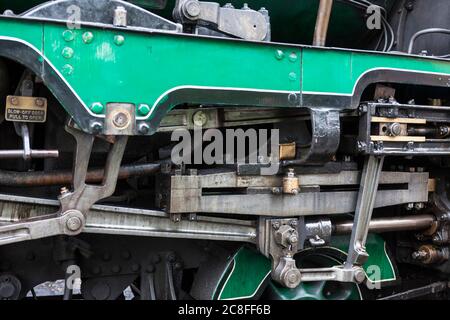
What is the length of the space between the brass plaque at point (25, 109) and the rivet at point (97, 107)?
0.28 meters

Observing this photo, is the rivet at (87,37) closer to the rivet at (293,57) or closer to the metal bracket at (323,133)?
the rivet at (293,57)

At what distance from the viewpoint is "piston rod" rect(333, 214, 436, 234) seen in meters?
2.40

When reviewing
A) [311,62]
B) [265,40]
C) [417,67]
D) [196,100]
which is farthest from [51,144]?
[417,67]

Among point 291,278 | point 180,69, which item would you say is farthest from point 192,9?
point 291,278

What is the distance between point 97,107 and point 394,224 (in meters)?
1.59

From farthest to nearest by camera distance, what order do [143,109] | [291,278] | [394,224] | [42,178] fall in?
[394,224] → [291,278] → [42,178] → [143,109]

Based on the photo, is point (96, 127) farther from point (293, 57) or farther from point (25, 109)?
point (293, 57)

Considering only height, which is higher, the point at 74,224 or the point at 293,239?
the point at 74,224

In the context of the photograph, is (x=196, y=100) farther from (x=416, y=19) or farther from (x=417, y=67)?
(x=416, y=19)

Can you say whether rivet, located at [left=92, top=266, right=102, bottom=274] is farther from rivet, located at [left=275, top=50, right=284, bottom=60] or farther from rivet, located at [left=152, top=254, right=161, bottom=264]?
rivet, located at [left=275, top=50, right=284, bottom=60]

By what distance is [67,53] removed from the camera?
166 centimetres

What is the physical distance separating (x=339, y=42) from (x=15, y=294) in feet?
6.72

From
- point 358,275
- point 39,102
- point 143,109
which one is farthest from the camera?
point 358,275
